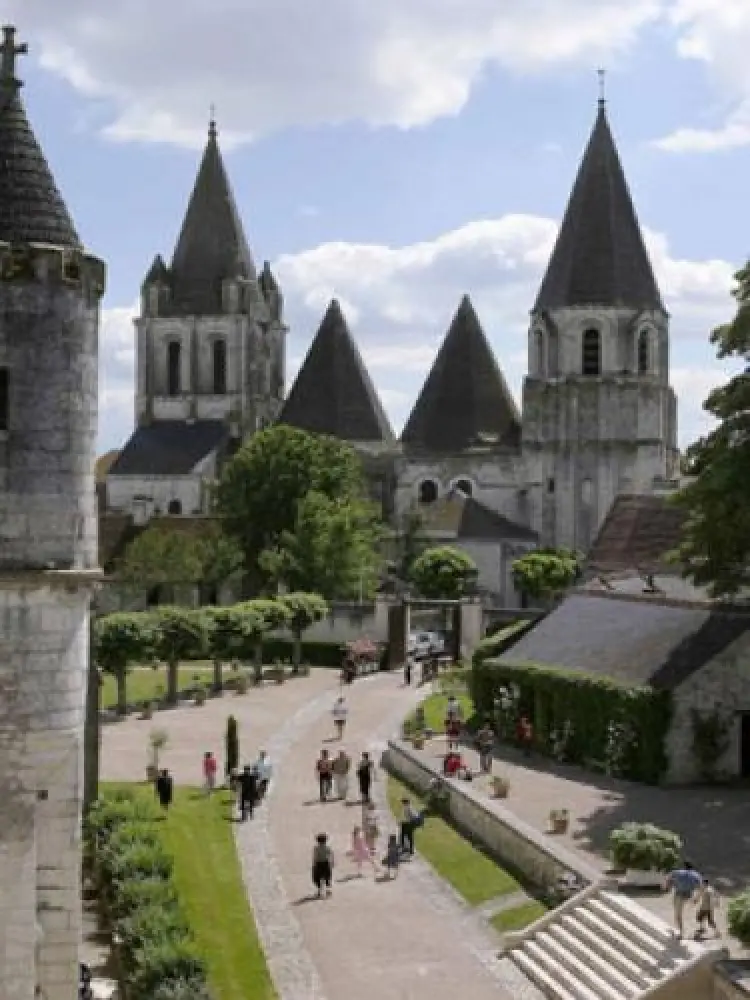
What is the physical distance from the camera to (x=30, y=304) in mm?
14492

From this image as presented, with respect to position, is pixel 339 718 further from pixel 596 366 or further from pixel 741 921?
pixel 596 366

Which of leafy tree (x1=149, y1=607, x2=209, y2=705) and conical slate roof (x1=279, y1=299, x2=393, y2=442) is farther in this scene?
conical slate roof (x1=279, y1=299, x2=393, y2=442)

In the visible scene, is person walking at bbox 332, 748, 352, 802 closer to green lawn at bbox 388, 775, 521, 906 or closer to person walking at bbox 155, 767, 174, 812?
green lawn at bbox 388, 775, 521, 906

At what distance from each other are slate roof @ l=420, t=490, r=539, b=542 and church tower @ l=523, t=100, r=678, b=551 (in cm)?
235

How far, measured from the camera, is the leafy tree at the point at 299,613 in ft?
196

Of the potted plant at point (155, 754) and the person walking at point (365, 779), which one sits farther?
the potted plant at point (155, 754)

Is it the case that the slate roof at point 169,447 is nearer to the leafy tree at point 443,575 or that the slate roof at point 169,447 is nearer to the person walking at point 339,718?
the leafy tree at point 443,575

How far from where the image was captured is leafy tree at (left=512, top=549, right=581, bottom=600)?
7831 centimetres

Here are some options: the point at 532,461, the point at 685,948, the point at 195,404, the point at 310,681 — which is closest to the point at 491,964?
the point at 685,948

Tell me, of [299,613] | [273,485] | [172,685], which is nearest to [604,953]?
[172,685]

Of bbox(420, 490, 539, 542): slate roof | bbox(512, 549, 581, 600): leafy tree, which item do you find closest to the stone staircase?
bbox(512, 549, 581, 600): leafy tree

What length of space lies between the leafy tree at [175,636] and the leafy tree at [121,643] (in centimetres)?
83

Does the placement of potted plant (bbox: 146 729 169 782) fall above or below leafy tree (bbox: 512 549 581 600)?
below

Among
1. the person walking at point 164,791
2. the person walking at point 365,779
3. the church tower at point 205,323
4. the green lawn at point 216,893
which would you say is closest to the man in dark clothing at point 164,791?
the person walking at point 164,791
